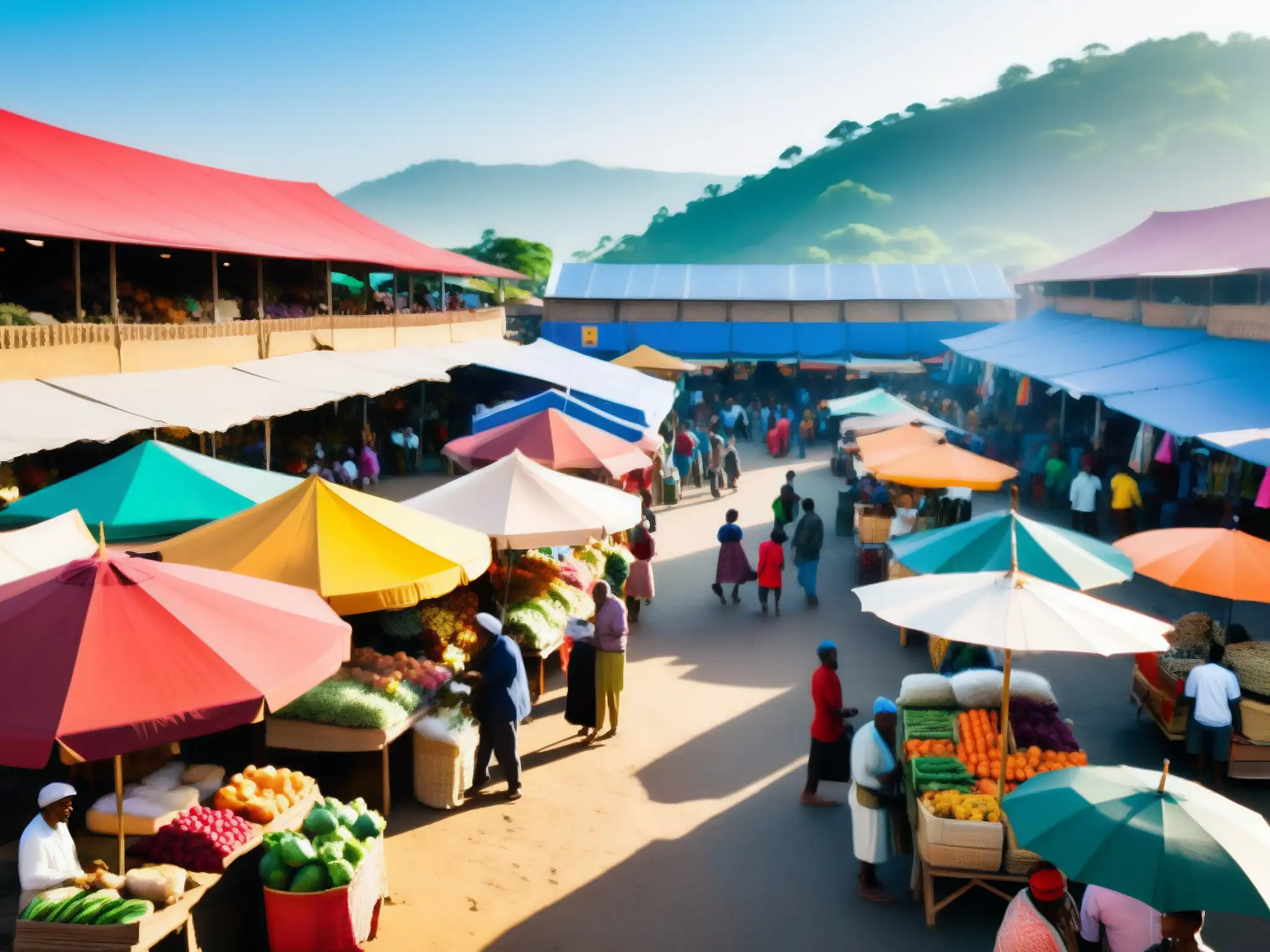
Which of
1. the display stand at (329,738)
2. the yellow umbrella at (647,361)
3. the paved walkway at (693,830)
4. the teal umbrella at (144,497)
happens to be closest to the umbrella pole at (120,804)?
the paved walkway at (693,830)

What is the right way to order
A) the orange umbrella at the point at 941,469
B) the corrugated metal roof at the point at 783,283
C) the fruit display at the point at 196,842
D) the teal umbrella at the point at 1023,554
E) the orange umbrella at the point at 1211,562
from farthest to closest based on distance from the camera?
the corrugated metal roof at the point at 783,283 < the orange umbrella at the point at 941,469 < the orange umbrella at the point at 1211,562 < the teal umbrella at the point at 1023,554 < the fruit display at the point at 196,842

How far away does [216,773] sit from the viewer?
6414 mm

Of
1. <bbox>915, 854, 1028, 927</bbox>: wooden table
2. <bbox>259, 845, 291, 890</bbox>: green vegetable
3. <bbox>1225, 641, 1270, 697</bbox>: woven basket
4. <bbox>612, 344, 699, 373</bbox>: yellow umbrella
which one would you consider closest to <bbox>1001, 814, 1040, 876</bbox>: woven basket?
<bbox>915, 854, 1028, 927</bbox>: wooden table

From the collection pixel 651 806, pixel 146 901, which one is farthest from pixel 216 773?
pixel 651 806

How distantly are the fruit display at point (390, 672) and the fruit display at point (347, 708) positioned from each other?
4.5 inches

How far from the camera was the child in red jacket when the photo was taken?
12.7 meters

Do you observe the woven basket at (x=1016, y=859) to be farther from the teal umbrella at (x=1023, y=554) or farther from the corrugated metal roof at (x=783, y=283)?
the corrugated metal roof at (x=783, y=283)

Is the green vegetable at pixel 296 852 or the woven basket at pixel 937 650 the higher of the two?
the green vegetable at pixel 296 852

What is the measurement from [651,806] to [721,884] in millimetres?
1225

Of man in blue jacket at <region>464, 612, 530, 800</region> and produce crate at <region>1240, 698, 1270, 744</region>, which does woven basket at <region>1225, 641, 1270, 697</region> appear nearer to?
produce crate at <region>1240, 698, 1270, 744</region>

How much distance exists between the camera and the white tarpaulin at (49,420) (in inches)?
410

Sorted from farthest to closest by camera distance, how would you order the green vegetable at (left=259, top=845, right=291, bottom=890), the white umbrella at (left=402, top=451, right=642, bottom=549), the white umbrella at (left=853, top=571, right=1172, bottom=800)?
the white umbrella at (left=402, top=451, right=642, bottom=549) < the white umbrella at (left=853, top=571, right=1172, bottom=800) < the green vegetable at (left=259, top=845, right=291, bottom=890)

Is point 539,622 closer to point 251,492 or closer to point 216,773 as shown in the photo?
point 251,492

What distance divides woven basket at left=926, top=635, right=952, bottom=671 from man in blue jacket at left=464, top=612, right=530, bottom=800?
4354mm
